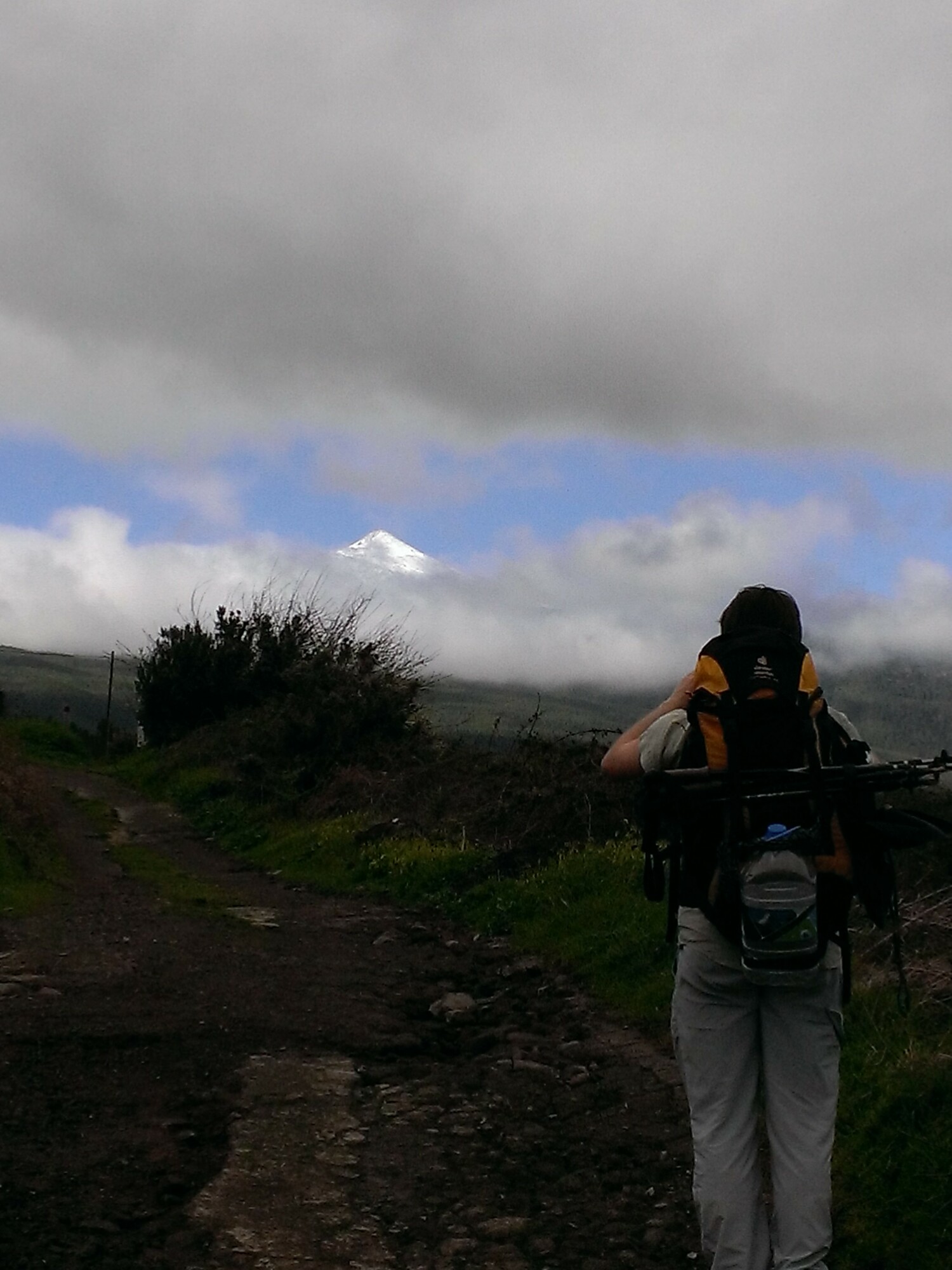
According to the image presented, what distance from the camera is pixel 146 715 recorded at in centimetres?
3497

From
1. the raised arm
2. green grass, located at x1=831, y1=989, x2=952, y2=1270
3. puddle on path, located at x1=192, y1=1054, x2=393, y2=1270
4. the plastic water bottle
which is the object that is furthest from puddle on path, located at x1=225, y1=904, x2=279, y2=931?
the plastic water bottle

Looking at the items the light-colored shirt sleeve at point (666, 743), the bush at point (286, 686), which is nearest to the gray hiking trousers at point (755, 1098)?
the light-colored shirt sleeve at point (666, 743)

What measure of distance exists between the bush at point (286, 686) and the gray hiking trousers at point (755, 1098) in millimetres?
16491

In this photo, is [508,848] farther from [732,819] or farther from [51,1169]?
[732,819]

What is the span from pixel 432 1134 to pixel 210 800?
1699cm

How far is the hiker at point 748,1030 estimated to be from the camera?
12.5 feet

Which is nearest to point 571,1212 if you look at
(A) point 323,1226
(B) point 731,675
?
(A) point 323,1226

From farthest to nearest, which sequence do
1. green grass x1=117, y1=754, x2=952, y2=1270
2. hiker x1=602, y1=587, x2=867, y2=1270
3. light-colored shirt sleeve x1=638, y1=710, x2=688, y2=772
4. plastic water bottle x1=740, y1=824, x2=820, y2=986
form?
green grass x1=117, y1=754, x2=952, y2=1270 < light-colored shirt sleeve x1=638, y1=710, x2=688, y2=772 < hiker x1=602, y1=587, x2=867, y2=1270 < plastic water bottle x1=740, y1=824, x2=820, y2=986

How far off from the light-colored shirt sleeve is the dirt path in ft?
6.81

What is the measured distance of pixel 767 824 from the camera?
12.4 feet

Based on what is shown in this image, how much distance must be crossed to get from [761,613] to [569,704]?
169 meters

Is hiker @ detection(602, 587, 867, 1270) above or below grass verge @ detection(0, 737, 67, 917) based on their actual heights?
above

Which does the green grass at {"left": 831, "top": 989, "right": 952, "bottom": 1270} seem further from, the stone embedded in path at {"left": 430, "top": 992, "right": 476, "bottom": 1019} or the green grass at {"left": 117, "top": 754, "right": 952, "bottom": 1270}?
the stone embedded in path at {"left": 430, "top": 992, "right": 476, "bottom": 1019}

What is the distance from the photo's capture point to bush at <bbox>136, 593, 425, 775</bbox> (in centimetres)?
2116
